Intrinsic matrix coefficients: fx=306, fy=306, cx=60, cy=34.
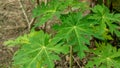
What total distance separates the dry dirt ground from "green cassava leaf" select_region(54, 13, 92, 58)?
145 centimetres

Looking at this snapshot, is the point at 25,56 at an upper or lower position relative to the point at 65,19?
lower

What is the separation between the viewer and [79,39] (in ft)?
5.85

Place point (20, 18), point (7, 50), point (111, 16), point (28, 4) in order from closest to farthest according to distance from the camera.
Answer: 1. point (111, 16)
2. point (7, 50)
3. point (20, 18)
4. point (28, 4)

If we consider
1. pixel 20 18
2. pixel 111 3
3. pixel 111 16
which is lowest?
pixel 20 18

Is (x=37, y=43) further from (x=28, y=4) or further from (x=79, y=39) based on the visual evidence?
(x=28, y=4)

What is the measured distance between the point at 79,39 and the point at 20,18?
Answer: 2174 millimetres

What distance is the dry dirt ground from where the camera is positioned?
330 centimetres

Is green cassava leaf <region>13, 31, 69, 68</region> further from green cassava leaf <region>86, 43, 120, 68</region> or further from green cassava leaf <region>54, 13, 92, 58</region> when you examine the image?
green cassava leaf <region>86, 43, 120, 68</region>

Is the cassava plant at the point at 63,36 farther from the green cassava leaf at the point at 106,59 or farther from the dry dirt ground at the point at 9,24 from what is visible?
the dry dirt ground at the point at 9,24

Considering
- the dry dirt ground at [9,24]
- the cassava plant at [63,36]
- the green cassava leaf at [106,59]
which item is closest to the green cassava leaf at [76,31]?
the cassava plant at [63,36]

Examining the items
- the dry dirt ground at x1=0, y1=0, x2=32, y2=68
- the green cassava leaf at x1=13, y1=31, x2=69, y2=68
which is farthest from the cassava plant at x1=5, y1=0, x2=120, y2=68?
the dry dirt ground at x1=0, y1=0, x2=32, y2=68

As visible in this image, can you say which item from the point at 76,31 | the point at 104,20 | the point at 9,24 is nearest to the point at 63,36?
the point at 76,31

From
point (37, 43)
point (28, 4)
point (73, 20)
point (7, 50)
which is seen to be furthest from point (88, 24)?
point (28, 4)

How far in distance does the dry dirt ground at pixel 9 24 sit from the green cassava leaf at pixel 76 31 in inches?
57.2
